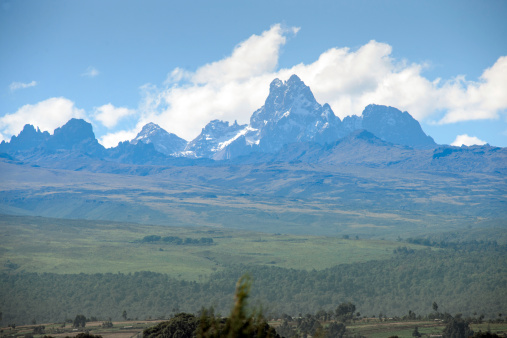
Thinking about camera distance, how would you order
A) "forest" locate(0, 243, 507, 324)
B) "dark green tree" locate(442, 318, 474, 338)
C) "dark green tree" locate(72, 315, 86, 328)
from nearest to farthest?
"dark green tree" locate(442, 318, 474, 338), "dark green tree" locate(72, 315, 86, 328), "forest" locate(0, 243, 507, 324)

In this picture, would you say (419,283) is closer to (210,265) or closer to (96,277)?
(210,265)

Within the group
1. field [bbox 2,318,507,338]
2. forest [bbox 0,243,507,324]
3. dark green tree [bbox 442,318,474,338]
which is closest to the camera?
dark green tree [bbox 442,318,474,338]

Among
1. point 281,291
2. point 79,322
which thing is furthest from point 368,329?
point 281,291

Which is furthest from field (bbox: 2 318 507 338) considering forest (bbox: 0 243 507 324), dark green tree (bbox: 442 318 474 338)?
forest (bbox: 0 243 507 324)

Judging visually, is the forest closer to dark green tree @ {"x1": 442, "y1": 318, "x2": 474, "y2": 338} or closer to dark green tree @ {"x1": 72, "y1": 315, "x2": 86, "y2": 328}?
dark green tree @ {"x1": 72, "y1": 315, "x2": 86, "y2": 328}

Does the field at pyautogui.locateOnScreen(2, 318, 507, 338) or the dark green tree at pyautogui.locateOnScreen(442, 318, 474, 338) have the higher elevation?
the dark green tree at pyautogui.locateOnScreen(442, 318, 474, 338)

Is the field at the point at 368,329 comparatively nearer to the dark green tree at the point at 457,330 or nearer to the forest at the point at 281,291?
the dark green tree at the point at 457,330

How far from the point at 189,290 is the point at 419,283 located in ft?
210

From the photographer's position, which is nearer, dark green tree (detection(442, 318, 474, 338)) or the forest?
dark green tree (detection(442, 318, 474, 338))

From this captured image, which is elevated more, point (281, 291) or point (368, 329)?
point (368, 329)

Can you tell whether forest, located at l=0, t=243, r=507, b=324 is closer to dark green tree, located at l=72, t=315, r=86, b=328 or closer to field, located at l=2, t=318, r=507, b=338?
dark green tree, located at l=72, t=315, r=86, b=328

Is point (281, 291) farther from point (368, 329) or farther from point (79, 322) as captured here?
point (79, 322)

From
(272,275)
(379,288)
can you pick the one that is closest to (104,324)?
(272,275)

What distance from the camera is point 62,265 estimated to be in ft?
550
